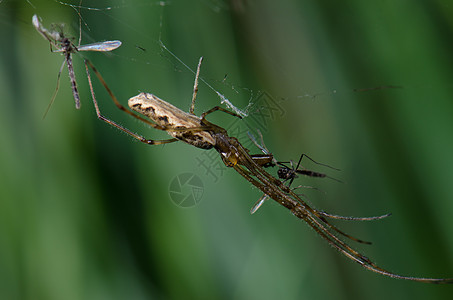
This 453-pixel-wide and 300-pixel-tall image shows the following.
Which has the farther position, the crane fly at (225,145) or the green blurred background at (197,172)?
the green blurred background at (197,172)

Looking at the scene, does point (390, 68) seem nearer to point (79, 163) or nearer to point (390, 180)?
point (390, 180)

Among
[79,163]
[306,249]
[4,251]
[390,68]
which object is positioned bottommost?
[4,251]

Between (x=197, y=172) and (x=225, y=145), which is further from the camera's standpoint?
(x=197, y=172)

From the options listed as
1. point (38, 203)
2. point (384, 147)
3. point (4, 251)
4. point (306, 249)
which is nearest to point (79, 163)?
point (38, 203)
